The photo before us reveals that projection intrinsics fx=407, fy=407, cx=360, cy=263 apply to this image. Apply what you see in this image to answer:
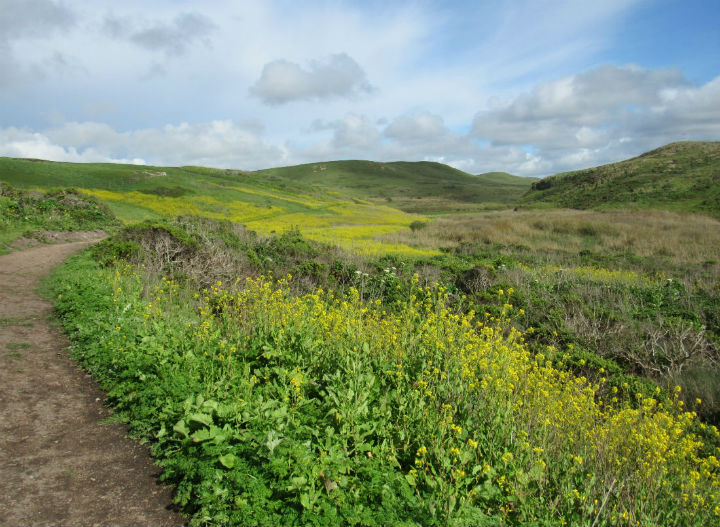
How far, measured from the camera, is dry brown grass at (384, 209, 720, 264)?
22984 millimetres

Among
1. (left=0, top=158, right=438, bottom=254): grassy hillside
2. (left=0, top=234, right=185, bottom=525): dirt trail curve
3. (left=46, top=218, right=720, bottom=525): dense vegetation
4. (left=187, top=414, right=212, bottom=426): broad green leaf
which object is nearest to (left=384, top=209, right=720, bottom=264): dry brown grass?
(left=0, top=158, right=438, bottom=254): grassy hillside

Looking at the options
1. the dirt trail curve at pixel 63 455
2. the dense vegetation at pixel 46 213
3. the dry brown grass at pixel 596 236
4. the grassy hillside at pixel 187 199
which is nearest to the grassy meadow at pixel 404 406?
the dirt trail curve at pixel 63 455

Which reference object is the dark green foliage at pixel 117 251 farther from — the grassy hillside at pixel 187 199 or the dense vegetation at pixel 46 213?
the grassy hillside at pixel 187 199

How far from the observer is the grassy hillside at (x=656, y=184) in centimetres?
5106

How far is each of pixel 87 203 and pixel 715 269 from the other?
3395cm

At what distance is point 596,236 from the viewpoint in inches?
1141

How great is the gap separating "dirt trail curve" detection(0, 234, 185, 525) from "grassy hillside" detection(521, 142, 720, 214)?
5312cm

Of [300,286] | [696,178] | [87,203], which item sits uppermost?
[696,178]

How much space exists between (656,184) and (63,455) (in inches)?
2929

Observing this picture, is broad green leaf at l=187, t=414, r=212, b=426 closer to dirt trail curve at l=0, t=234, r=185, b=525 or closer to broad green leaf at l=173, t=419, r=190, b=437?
broad green leaf at l=173, t=419, r=190, b=437

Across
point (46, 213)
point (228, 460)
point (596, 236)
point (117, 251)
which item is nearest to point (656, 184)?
point (596, 236)

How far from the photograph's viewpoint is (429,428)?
3.90m

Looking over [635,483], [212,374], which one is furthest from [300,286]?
[635,483]

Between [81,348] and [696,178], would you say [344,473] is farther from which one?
[696,178]
